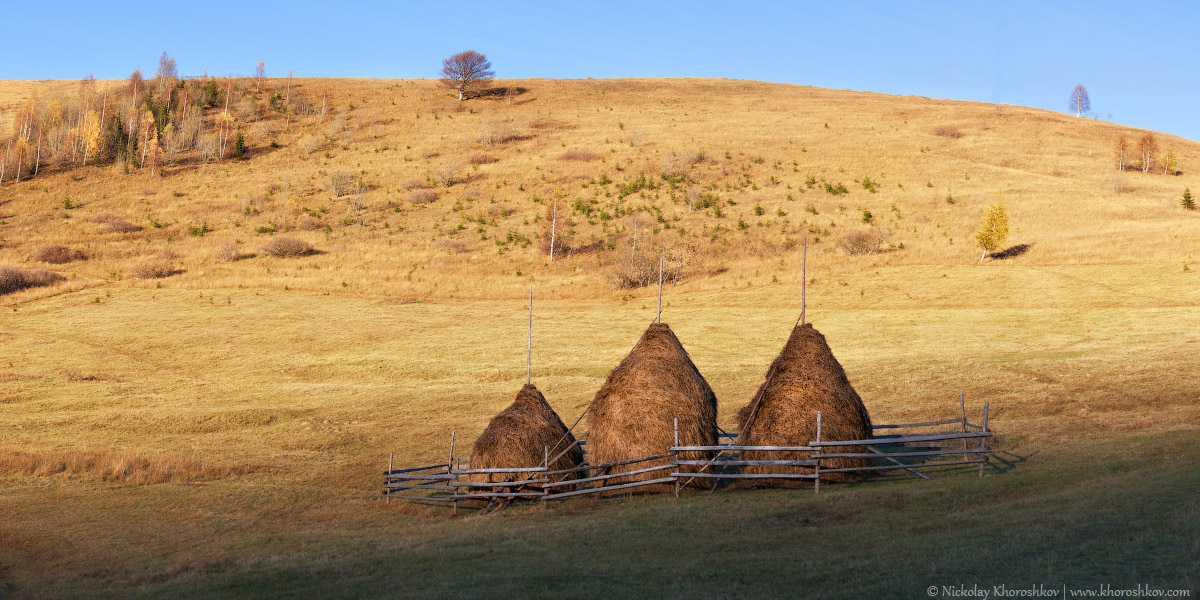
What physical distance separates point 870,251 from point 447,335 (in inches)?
1420

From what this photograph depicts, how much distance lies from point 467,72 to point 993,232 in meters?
97.7

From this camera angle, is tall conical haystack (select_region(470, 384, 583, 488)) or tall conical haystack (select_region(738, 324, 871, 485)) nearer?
tall conical haystack (select_region(738, 324, 871, 485))

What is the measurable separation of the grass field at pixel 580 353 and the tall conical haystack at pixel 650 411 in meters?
1.66

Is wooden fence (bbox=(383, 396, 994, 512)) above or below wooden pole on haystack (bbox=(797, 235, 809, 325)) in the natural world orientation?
below

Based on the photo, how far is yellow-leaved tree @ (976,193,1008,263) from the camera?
65.2 m

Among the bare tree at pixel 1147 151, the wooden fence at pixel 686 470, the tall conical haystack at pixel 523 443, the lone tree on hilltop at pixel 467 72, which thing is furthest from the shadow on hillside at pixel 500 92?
the wooden fence at pixel 686 470

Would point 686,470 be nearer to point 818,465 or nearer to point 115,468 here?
point 818,465

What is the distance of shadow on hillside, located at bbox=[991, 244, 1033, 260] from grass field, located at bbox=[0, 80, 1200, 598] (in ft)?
4.34

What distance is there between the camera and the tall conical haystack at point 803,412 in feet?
70.2

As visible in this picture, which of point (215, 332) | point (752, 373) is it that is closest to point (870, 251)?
point (752, 373)

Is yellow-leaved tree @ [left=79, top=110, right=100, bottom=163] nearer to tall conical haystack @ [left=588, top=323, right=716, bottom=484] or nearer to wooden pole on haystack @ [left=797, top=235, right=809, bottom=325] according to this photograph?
wooden pole on haystack @ [left=797, top=235, right=809, bottom=325]

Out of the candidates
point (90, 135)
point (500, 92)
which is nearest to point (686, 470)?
point (90, 135)

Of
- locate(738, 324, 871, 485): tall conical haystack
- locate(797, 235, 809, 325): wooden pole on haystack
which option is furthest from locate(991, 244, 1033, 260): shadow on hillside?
locate(738, 324, 871, 485): tall conical haystack

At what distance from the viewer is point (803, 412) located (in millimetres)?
21500
